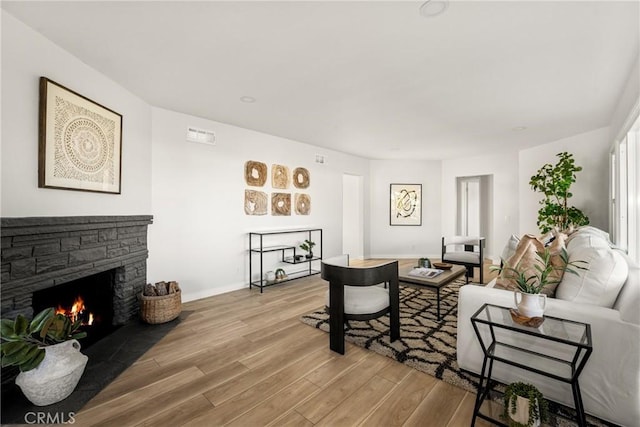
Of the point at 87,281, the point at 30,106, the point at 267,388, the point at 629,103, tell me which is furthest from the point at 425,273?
the point at 30,106

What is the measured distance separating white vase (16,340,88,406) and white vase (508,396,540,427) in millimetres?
2619

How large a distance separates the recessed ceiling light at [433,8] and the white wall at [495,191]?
532 cm

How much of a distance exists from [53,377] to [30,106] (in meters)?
1.81

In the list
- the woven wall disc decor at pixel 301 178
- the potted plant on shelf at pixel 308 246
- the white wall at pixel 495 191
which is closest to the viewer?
the potted plant on shelf at pixel 308 246

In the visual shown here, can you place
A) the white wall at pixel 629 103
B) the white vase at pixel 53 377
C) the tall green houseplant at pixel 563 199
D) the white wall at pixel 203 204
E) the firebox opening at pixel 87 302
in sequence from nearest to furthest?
the white vase at pixel 53 377
the firebox opening at pixel 87 302
the white wall at pixel 629 103
the white wall at pixel 203 204
the tall green houseplant at pixel 563 199

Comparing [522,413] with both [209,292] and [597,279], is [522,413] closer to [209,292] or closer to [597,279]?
[597,279]

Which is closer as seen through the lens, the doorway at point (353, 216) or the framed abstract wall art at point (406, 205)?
the doorway at point (353, 216)

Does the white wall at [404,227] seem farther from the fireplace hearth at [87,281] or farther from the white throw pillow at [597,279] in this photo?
the white throw pillow at [597,279]

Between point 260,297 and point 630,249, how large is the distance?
173 inches

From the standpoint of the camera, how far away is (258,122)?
3979mm

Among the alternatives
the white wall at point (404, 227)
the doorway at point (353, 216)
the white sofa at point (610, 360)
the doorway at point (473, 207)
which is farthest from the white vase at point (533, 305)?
the doorway at point (473, 207)

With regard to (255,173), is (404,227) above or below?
below

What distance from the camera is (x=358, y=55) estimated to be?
89.0 inches

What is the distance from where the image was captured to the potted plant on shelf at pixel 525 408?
4.71 feet
